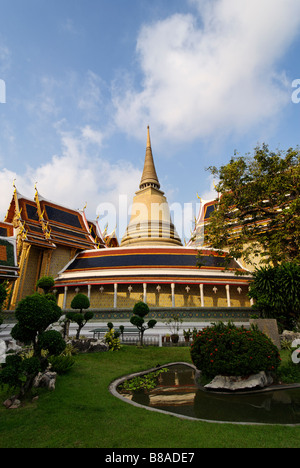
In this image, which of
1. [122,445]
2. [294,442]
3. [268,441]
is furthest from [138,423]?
[294,442]

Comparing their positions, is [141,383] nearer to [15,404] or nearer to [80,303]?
[15,404]

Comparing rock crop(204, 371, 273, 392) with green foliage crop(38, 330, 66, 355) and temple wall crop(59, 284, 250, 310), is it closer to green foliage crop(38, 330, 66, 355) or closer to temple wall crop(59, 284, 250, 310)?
green foliage crop(38, 330, 66, 355)

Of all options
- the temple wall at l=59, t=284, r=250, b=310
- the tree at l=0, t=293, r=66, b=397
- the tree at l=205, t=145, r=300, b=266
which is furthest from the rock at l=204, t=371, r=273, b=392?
the temple wall at l=59, t=284, r=250, b=310

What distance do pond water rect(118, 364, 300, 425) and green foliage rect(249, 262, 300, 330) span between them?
694cm

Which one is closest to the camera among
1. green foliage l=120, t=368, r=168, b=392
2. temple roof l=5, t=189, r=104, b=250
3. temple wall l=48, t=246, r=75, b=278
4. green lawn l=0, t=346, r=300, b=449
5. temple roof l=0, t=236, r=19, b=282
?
Result: green lawn l=0, t=346, r=300, b=449

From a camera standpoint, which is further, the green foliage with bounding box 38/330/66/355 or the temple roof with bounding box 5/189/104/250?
the temple roof with bounding box 5/189/104/250

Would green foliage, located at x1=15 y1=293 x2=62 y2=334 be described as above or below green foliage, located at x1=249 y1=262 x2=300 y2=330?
below

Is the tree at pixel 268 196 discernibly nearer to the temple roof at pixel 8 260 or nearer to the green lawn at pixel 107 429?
the green lawn at pixel 107 429

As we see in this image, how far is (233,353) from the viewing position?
7.62 meters

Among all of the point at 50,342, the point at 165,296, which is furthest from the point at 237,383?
the point at 165,296

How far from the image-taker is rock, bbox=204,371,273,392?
753cm

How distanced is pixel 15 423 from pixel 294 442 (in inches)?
205

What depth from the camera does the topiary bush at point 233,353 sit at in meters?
7.55

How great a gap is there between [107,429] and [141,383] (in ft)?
13.0
